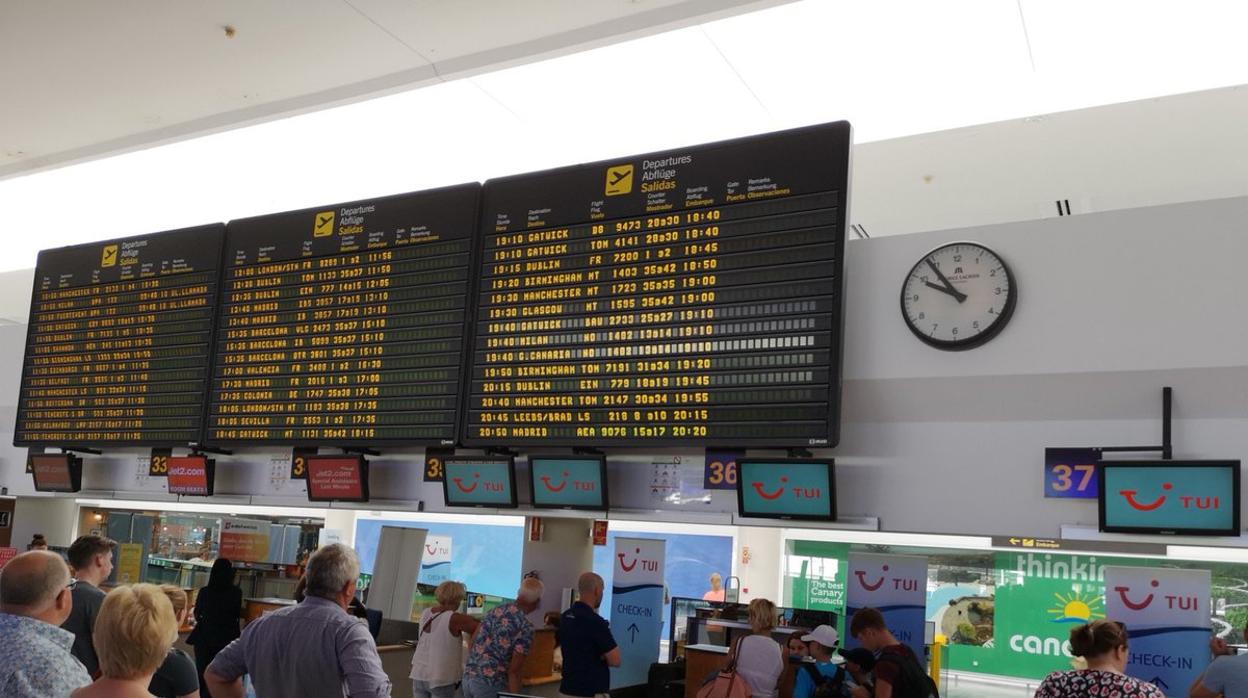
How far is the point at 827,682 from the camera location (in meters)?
6.12

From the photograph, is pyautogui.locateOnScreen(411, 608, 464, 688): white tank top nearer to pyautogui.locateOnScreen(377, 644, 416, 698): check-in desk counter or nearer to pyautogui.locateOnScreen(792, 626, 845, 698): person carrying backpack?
pyautogui.locateOnScreen(377, 644, 416, 698): check-in desk counter

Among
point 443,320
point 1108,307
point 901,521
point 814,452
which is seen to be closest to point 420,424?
point 443,320

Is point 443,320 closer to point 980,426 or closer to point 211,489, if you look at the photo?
point 211,489

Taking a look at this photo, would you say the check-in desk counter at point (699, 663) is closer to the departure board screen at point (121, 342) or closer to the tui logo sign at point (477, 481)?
the tui logo sign at point (477, 481)

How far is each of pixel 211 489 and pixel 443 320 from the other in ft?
7.47

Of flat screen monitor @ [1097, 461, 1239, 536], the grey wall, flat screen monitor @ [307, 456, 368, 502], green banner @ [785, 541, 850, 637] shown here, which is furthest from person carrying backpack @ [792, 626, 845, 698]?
green banner @ [785, 541, 850, 637]

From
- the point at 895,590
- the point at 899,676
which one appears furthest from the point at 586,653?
the point at 899,676

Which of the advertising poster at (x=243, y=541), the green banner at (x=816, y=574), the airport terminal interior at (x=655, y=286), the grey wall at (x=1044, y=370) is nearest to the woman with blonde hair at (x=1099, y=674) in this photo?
the airport terminal interior at (x=655, y=286)

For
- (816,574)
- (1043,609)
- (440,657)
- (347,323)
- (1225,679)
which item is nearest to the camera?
(1225,679)

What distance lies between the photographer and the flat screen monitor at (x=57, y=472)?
7684 mm

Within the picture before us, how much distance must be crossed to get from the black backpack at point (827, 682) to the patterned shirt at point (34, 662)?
4.17 metres

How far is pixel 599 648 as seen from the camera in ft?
21.2

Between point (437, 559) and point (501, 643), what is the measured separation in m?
9.22

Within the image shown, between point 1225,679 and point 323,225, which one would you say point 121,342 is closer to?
point 323,225
